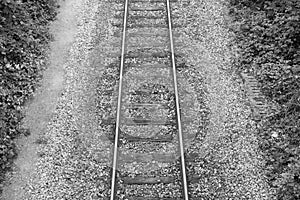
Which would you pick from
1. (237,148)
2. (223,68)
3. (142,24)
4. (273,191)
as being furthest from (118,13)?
(273,191)

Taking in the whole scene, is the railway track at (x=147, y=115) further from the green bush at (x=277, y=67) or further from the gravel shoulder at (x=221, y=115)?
the green bush at (x=277, y=67)

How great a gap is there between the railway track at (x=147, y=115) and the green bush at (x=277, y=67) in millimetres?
1932

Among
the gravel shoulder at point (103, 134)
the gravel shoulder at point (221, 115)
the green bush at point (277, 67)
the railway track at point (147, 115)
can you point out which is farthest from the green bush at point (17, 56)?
the green bush at point (277, 67)

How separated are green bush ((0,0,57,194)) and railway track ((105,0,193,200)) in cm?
227

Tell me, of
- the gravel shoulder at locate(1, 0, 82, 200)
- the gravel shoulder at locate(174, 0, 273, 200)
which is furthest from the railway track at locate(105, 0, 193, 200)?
the gravel shoulder at locate(1, 0, 82, 200)

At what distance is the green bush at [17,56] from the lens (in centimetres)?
1126

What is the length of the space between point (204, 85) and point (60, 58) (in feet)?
14.1

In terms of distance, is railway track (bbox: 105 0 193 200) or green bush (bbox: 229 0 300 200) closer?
railway track (bbox: 105 0 193 200)

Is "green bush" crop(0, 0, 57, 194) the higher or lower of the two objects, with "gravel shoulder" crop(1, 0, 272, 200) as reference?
higher

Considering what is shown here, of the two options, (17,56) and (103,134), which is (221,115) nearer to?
(103,134)

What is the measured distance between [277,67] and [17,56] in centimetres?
697

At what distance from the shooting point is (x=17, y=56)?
13320mm

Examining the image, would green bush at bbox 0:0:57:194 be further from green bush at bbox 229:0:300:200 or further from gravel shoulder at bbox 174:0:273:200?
green bush at bbox 229:0:300:200

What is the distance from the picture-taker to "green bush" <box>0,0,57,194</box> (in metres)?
11.3
